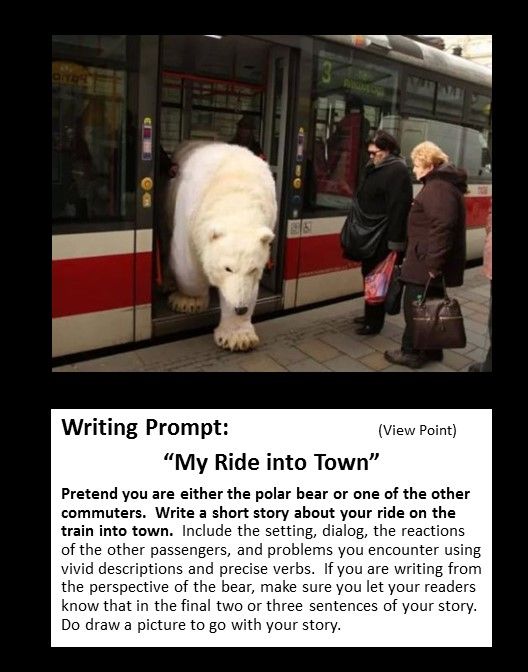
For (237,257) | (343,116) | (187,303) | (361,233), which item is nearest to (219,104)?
(343,116)

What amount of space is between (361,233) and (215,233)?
156 centimetres

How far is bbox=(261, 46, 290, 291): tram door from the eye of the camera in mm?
5195

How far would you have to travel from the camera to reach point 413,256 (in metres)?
4.41

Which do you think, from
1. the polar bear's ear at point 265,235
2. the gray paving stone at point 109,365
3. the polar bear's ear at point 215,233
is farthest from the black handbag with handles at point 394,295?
the gray paving stone at point 109,365

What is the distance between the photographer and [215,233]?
425 centimetres

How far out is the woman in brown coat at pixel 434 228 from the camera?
13.6ft

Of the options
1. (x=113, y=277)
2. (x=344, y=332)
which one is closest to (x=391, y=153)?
(x=344, y=332)

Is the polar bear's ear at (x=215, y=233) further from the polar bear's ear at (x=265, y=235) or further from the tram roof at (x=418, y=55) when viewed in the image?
the tram roof at (x=418, y=55)

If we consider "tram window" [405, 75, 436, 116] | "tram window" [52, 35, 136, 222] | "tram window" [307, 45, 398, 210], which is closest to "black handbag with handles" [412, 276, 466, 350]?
"tram window" [307, 45, 398, 210]

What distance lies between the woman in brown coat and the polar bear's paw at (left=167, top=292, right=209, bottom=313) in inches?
71.0

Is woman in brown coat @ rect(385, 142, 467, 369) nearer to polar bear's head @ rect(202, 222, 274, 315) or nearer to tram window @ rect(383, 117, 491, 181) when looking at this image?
polar bear's head @ rect(202, 222, 274, 315)

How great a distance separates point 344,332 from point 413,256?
126cm

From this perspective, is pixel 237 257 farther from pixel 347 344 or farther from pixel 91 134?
pixel 347 344

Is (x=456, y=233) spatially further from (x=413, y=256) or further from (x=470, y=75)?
(x=470, y=75)
